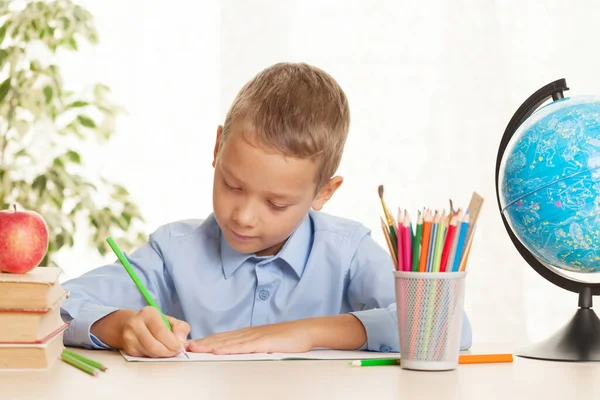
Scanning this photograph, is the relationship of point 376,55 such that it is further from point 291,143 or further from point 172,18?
point 291,143

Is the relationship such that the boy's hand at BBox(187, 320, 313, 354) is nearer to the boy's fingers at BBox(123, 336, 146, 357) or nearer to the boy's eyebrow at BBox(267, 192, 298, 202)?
the boy's fingers at BBox(123, 336, 146, 357)

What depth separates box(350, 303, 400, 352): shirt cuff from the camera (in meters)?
1.22

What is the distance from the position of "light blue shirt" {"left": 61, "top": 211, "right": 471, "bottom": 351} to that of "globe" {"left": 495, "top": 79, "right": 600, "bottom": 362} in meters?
0.29

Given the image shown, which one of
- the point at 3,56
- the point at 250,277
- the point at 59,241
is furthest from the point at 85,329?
the point at 3,56

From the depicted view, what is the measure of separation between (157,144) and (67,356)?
2.10 m

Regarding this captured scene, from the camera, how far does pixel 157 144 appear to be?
120 inches

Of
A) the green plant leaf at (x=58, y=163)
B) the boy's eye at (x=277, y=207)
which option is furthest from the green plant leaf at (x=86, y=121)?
the boy's eye at (x=277, y=207)

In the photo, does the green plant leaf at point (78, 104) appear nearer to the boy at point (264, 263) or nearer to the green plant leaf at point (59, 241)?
the green plant leaf at point (59, 241)

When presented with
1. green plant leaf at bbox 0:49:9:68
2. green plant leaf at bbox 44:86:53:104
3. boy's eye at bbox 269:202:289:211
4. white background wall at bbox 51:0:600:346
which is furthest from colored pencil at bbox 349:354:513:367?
green plant leaf at bbox 0:49:9:68

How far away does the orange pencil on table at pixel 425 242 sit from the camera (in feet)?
3.19

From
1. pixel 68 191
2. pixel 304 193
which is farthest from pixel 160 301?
pixel 68 191

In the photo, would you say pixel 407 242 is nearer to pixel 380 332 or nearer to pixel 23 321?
pixel 380 332

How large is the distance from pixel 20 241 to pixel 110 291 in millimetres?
412

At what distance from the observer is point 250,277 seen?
146 centimetres
